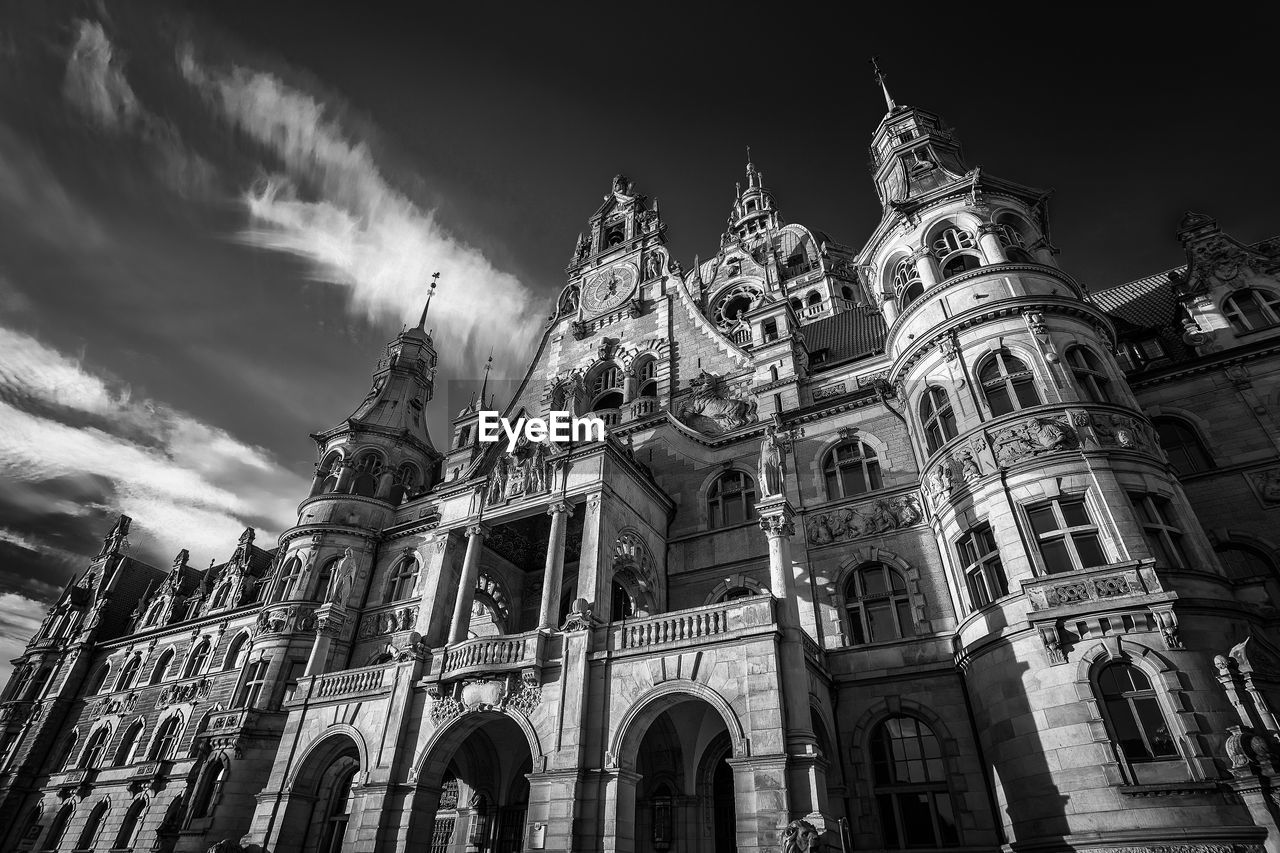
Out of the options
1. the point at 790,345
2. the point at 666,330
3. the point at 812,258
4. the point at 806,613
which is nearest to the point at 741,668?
the point at 806,613

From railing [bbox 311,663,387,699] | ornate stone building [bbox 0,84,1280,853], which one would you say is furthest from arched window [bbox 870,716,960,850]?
railing [bbox 311,663,387,699]

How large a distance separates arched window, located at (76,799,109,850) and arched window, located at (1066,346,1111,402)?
51821 millimetres

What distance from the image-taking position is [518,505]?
79.2 ft

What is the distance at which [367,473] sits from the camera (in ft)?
124

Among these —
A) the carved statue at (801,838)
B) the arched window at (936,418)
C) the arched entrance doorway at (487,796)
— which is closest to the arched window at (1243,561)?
the arched window at (936,418)

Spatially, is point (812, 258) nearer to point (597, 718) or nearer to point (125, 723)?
point (597, 718)

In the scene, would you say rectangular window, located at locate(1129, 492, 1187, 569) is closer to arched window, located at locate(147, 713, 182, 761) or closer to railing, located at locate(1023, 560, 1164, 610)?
railing, located at locate(1023, 560, 1164, 610)

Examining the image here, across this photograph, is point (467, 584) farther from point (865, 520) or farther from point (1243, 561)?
point (1243, 561)

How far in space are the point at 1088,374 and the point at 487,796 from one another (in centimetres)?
2366

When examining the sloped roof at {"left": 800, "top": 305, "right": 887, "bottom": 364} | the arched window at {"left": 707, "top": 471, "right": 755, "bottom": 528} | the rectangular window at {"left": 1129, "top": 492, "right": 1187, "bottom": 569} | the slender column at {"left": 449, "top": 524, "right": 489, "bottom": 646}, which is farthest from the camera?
the sloped roof at {"left": 800, "top": 305, "right": 887, "bottom": 364}

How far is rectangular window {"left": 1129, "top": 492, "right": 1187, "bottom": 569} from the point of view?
16.8 meters

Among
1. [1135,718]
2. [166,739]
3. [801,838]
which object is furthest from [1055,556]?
[166,739]

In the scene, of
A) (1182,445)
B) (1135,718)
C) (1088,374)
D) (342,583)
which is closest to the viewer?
(1135,718)

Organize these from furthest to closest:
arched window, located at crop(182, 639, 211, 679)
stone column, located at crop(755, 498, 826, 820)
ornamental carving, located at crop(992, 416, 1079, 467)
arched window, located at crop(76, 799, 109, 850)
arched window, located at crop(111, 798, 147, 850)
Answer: arched window, located at crop(182, 639, 211, 679)
arched window, located at crop(76, 799, 109, 850)
arched window, located at crop(111, 798, 147, 850)
ornamental carving, located at crop(992, 416, 1079, 467)
stone column, located at crop(755, 498, 826, 820)
